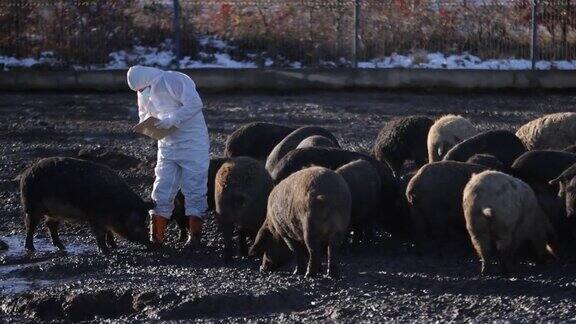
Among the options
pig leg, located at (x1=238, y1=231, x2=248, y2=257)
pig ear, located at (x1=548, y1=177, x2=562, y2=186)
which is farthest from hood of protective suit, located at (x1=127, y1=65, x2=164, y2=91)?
pig ear, located at (x1=548, y1=177, x2=562, y2=186)

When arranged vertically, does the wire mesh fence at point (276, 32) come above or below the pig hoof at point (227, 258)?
above

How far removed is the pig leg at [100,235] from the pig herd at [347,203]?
0.01 meters

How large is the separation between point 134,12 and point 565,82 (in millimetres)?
9378

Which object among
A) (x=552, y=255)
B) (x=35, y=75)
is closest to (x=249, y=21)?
(x=35, y=75)

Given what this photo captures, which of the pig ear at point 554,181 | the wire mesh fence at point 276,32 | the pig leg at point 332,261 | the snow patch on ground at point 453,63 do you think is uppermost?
the wire mesh fence at point 276,32

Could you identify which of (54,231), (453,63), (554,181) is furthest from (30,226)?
(453,63)

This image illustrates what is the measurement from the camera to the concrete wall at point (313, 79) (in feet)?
86.6

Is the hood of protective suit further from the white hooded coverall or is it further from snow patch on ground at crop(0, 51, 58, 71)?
snow patch on ground at crop(0, 51, 58, 71)

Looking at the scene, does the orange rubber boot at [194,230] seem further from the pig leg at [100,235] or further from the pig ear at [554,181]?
the pig ear at [554,181]

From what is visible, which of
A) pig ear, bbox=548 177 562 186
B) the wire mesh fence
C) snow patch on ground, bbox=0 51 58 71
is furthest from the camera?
snow patch on ground, bbox=0 51 58 71

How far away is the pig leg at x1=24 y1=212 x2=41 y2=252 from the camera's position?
1483 centimetres

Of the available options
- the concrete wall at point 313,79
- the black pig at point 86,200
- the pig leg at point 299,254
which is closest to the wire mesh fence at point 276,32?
the concrete wall at point 313,79

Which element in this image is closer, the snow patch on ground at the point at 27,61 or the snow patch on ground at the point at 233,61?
the snow patch on ground at the point at 233,61

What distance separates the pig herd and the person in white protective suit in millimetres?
217
